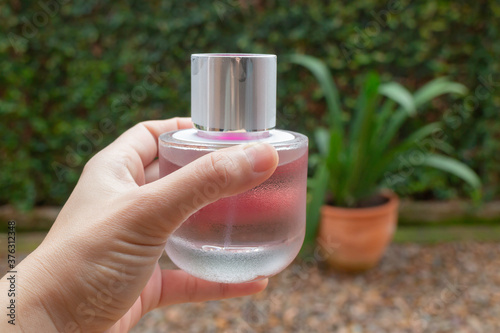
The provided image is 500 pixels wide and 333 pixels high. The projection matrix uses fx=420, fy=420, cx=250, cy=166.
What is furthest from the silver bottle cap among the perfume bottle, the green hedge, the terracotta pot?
the green hedge

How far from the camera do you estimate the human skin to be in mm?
635

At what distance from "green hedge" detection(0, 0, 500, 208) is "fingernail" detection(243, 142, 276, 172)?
1.94 meters

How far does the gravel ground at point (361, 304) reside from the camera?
1.94 metres

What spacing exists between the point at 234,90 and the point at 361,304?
1.69 metres

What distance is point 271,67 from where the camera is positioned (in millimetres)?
711

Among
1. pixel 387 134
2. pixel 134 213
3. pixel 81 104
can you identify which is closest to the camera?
pixel 134 213

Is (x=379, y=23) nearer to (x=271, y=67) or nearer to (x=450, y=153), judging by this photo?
(x=450, y=153)

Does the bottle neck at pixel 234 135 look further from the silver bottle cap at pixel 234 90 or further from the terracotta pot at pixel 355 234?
the terracotta pot at pixel 355 234

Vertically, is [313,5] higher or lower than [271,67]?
higher

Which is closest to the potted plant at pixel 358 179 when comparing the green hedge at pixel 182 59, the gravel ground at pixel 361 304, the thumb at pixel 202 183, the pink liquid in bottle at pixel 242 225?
the gravel ground at pixel 361 304

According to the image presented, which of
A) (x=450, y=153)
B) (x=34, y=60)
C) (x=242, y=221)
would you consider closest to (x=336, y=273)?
(x=450, y=153)

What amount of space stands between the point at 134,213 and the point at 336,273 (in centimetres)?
181

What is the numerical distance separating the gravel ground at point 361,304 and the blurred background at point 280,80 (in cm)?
3

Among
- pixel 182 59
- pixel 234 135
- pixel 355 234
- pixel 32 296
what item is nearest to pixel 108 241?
pixel 32 296
